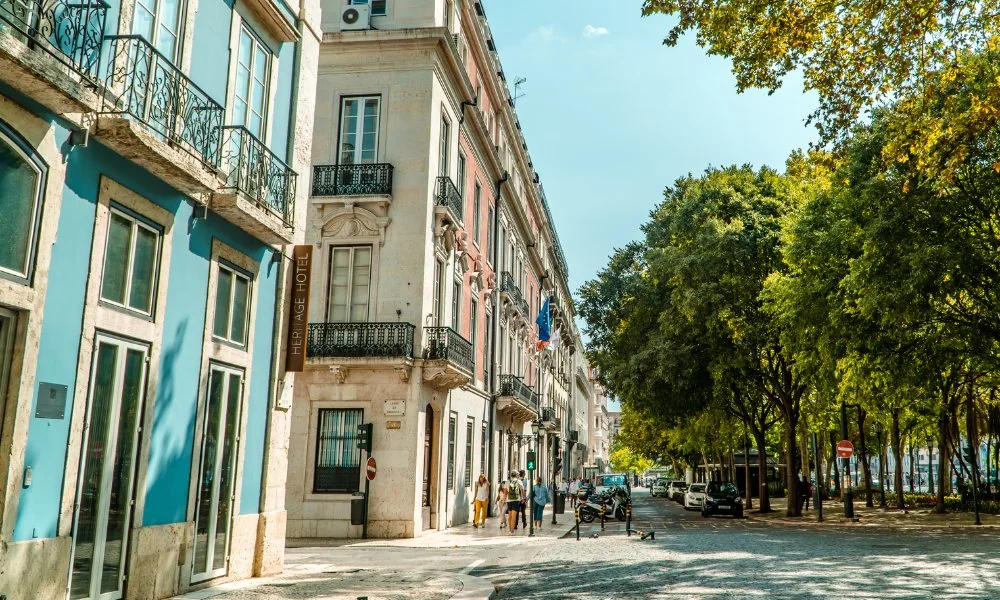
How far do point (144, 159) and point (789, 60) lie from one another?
9.57m

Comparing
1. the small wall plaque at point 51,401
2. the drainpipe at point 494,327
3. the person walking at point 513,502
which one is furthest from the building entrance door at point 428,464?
the small wall plaque at point 51,401

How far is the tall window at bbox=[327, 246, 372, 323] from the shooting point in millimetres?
22734

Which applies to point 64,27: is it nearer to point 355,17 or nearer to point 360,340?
point 360,340

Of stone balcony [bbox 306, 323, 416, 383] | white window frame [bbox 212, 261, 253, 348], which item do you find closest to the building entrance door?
stone balcony [bbox 306, 323, 416, 383]

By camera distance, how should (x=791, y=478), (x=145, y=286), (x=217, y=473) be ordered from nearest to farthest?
1. (x=145, y=286)
2. (x=217, y=473)
3. (x=791, y=478)

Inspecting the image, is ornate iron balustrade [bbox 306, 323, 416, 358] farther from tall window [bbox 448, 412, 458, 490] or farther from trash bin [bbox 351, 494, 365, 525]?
tall window [bbox 448, 412, 458, 490]

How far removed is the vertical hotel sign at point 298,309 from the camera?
1273 centimetres

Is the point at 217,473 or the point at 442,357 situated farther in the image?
the point at 442,357

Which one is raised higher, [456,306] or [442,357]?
[456,306]

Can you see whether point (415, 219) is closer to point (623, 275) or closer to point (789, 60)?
point (789, 60)

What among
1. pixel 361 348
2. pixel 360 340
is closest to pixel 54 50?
pixel 361 348

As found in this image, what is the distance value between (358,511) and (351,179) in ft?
28.8

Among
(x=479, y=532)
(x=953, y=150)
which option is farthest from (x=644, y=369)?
(x=953, y=150)

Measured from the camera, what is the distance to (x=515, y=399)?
32844 mm
